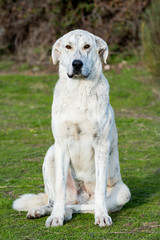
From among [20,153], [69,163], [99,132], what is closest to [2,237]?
[69,163]

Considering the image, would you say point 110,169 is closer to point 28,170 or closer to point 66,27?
point 28,170

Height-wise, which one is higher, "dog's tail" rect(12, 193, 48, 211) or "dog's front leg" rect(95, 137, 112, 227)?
"dog's front leg" rect(95, 137, 112, 227)

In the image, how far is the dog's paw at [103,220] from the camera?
3.93 metres

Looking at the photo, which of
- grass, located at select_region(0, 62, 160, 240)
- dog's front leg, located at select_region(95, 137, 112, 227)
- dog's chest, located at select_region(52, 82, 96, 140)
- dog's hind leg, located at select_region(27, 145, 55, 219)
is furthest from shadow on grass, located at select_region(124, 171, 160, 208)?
dog's chest, located at select_region(52, 82, 96, 140)

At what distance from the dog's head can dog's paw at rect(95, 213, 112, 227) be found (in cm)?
130

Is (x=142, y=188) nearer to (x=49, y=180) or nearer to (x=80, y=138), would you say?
(x=49, y=180)

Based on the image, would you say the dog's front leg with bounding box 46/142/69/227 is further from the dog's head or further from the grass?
the dog's head

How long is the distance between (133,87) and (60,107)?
29.4 ft

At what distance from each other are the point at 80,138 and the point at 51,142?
401 centimetres

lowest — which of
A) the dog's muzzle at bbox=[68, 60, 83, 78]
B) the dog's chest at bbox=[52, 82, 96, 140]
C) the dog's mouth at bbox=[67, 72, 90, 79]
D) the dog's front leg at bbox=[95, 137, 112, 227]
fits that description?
the dog's front leg at bbox=[95, 137, 112, 227]

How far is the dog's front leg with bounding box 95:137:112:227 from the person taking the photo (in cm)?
399

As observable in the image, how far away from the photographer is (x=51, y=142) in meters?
8.09

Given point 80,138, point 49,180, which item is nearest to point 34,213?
point 49,180

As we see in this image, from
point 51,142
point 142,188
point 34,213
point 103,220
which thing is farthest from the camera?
point 51,142
